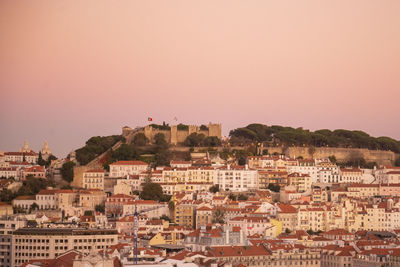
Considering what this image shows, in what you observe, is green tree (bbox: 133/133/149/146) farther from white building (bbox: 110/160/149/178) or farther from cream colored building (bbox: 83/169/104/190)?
cream colored building (bbox: 83/169/104/190)

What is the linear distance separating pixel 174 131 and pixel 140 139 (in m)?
2.79

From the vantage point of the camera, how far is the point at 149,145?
67375mm

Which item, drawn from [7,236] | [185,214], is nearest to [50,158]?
[185,214]

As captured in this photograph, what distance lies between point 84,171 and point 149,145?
327 inches

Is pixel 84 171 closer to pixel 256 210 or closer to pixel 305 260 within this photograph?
pixel 256 210

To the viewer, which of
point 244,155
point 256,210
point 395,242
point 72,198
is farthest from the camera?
point 244,155

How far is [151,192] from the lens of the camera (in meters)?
56.9

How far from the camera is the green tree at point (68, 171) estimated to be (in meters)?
60.4

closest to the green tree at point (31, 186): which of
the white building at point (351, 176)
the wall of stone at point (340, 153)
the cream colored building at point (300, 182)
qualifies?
the cream colored building at point (300, 182)

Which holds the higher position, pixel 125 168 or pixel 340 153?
pixel 340 153

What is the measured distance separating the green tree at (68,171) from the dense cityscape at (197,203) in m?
0.06

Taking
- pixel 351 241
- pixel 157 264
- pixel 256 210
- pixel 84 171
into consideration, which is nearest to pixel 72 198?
pixel 84 171

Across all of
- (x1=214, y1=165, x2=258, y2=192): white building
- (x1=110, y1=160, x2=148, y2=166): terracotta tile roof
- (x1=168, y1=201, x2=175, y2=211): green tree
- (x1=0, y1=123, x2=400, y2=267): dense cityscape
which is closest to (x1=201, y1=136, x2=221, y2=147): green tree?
(x1=0, y1=123, x2=400, y2=267): dense cityscape

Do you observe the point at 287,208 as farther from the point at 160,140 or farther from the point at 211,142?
the point at 160,140
